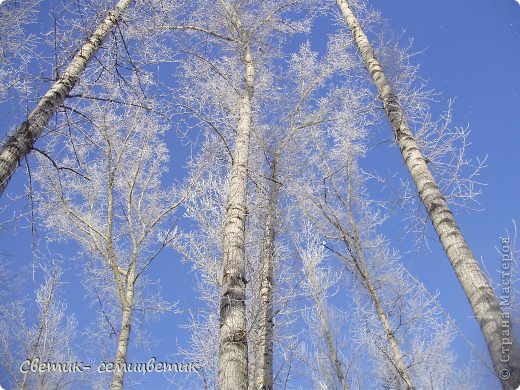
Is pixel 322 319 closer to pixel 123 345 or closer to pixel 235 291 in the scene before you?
pixel 123 345

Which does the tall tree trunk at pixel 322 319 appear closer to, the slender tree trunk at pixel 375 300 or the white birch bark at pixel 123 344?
the slender tree trunk at pixel 375 300

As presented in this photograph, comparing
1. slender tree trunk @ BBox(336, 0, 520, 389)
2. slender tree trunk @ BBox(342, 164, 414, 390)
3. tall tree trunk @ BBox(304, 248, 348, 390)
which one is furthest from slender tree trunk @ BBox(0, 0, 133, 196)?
tall tree trunk @ BBox(304, 248, 348, 390)

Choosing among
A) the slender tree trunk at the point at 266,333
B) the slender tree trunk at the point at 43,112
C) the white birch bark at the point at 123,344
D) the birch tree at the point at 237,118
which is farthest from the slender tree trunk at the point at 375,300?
the slender tree trunk at the point at 43,112

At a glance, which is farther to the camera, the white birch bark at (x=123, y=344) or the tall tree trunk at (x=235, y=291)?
the white birch bark at (x=123, y=344)

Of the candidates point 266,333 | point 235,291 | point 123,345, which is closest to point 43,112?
point 235,291

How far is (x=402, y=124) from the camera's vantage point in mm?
4035

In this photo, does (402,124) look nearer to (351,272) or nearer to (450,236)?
(450,236)

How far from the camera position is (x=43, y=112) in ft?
10.1

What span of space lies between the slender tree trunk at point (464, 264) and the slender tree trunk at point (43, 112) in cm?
292

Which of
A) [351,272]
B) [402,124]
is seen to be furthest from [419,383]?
[402,124]

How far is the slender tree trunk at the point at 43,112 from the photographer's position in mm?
2760

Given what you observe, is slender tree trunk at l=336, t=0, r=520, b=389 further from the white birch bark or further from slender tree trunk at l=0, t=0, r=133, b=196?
the white birch bark

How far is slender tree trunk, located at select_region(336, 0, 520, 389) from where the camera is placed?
88.8 inches

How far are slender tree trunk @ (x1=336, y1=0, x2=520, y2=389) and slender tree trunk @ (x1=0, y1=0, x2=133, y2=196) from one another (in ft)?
9.58
